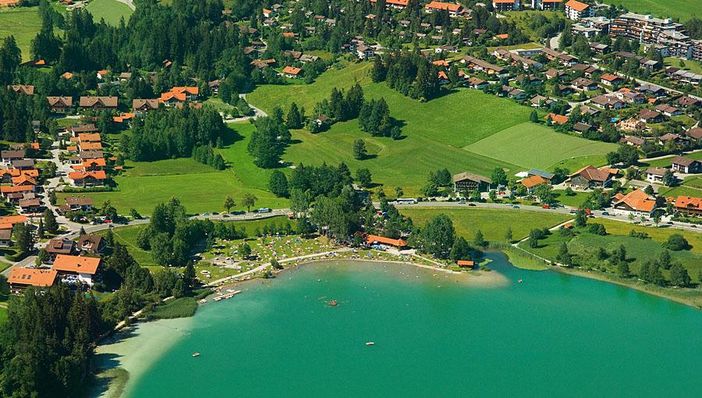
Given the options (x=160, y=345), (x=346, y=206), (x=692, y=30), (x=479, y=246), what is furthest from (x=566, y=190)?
(x=692, y=30)

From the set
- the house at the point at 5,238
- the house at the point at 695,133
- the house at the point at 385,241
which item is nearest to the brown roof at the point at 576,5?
the house at the point at 695,133

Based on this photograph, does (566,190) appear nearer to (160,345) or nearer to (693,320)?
(693,320)

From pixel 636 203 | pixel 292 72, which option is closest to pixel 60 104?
pixel 292 72

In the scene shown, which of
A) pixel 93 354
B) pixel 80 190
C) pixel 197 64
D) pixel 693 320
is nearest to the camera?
A: pixel 93 354

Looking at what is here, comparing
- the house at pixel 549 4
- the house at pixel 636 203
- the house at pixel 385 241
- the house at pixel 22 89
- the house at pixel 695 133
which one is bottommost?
the house at pixel 385 241

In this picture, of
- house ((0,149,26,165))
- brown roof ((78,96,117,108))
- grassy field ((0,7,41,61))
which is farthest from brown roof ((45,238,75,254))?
grassy field ((0,7,41,61))

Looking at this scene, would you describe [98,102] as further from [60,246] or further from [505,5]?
[505,5]

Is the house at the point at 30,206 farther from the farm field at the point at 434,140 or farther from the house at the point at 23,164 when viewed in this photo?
the farm field at the point at 434,140
